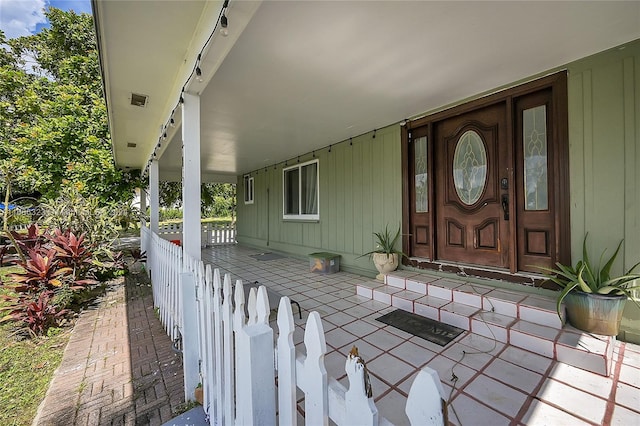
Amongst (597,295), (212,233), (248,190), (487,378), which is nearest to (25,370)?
(487,378)

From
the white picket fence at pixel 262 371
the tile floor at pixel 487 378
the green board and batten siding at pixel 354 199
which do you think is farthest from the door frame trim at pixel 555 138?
the white picket fence at pixel 262 371

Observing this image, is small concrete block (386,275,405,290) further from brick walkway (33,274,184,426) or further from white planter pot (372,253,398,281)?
brick walkway (33,274,184,426)

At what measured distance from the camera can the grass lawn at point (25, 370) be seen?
1702 mm

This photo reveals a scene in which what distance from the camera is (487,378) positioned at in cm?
171

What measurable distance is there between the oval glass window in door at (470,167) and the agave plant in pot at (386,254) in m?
1.10

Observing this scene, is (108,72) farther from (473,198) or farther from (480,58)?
(473,198)

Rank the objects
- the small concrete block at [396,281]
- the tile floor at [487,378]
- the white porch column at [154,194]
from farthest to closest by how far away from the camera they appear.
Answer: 1. the white porch column at [154,194]
2. the small concrete block at [396,281]
3. the tile floor at [487,378]

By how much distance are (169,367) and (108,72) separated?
2729 mm

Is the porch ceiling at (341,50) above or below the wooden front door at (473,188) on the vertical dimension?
above

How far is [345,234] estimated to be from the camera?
16.0ft

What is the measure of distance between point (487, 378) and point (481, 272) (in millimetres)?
1592

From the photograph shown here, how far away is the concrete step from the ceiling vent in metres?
3.51

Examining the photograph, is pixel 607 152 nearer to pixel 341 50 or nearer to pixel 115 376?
pixel 341 50

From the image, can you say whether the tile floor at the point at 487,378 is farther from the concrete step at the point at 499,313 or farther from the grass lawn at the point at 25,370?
the grass lawn at the point at 25,370
